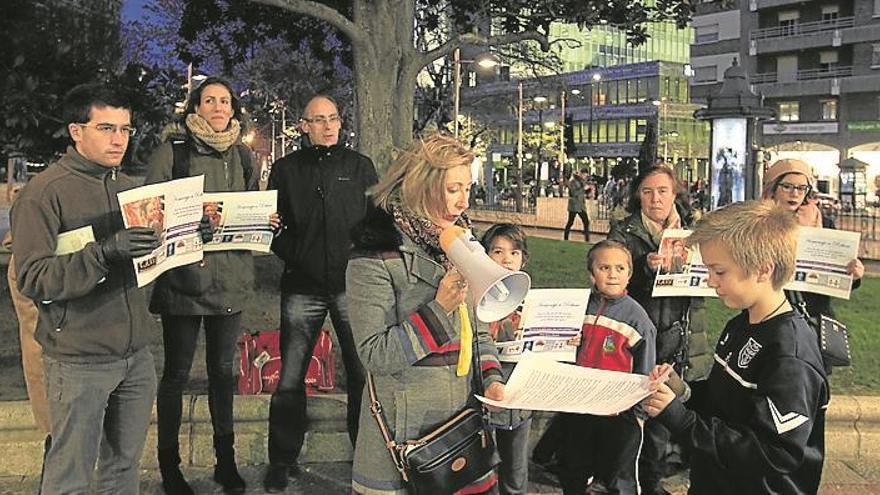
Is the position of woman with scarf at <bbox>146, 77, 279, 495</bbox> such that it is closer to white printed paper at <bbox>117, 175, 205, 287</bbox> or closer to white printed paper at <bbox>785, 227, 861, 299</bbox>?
white printed paper at <bbox>117, 175, 205, 287</bbox>

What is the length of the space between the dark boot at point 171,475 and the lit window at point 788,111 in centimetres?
6105

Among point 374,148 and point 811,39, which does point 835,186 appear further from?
point 374,148

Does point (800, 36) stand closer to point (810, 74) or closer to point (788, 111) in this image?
point (810, 74)

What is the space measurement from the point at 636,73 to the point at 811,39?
31336mm

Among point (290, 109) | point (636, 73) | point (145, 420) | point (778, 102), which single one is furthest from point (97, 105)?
point (636, 73)

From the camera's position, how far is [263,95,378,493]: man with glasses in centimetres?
483

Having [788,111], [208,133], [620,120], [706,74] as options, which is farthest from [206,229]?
[620,120]

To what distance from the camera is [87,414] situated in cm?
353

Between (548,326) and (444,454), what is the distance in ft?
5.02

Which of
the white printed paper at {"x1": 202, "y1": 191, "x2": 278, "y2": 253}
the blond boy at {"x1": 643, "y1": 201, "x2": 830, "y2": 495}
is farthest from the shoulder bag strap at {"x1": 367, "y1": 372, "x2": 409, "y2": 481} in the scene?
the white printed paper at {"x1": 202, "y1": 191, "x2": 278, "y2": 253}

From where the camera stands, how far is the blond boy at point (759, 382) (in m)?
2.50

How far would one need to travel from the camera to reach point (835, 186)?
54.5 m

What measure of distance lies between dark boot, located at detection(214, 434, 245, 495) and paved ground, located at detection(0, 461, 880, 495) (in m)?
0.08

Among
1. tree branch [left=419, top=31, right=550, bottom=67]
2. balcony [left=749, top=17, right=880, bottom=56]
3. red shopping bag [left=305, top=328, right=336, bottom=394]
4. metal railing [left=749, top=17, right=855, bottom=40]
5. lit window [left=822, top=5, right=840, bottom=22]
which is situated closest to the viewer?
red shopping bag [left=305, top=328, right=336, bottom=394]
